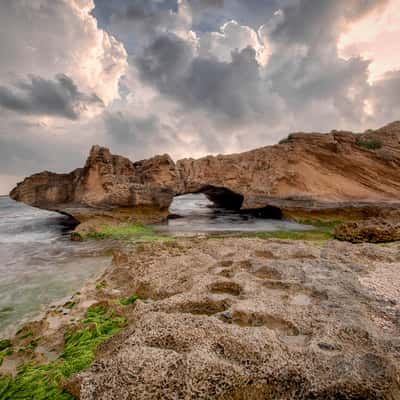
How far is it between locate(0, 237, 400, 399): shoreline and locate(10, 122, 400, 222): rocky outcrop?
9529 millimetres

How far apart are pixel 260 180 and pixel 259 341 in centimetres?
1668

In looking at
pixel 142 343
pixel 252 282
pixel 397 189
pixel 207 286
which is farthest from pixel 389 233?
pixel 397 189

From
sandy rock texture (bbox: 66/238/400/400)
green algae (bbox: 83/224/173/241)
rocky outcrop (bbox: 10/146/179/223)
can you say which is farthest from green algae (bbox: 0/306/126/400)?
rocky outcrop (bbox: 10/146/179/223)

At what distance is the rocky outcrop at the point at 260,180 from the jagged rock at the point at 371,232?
7.08 m

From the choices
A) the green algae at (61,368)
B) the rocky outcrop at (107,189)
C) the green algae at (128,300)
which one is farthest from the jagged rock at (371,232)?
the rocky outcrop at (107,189)

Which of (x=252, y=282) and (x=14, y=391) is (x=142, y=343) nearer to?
(x=14, y=391)

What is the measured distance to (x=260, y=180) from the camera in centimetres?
1792

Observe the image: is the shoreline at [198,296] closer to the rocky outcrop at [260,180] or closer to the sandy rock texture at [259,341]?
the sandy rock texture at [259,341]

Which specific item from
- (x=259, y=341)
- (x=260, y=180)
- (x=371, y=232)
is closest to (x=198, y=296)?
(x=259, y=341)

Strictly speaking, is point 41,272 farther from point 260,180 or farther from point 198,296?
point 260,180

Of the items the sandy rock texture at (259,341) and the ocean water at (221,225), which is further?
the ocean water at (221,225)

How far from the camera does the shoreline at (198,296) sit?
7.72 feet

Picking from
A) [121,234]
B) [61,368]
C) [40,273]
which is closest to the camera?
[61,368]

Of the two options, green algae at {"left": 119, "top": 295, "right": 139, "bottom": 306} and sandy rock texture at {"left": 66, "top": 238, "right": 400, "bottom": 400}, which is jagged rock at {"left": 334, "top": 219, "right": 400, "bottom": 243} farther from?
green algae at {"left": 119, "top": 295, "right": 139, "bottom": 306}
